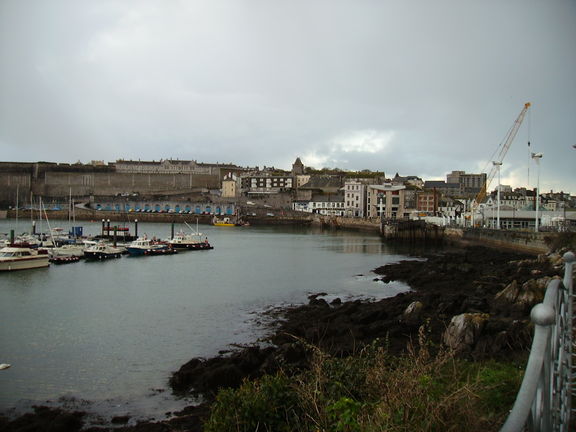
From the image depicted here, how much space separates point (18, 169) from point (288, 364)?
9540 centimetres

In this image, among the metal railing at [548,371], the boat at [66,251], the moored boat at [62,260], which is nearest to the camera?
the metal railing at [548,371]

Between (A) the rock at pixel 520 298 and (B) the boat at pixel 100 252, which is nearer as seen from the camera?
(A) the rock at pixel 520 298

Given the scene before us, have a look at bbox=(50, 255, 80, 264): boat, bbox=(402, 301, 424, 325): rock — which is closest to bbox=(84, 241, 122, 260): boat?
bbox=(50, 255, 80, 264): boat

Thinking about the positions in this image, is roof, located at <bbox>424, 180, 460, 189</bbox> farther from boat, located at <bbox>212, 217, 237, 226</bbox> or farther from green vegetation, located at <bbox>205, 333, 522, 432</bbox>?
green vegetation, located at <bbox>205, 333, 522, 432</bbox>

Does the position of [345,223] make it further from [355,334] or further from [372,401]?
[372,401]

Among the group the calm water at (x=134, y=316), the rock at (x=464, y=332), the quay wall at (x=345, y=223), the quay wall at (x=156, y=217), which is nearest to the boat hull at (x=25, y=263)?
the calm water at (x=134, y=316)

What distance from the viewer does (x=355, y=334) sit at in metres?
10.2

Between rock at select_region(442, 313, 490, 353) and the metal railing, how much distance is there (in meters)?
5.85

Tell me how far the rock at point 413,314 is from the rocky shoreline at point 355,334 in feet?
0.07

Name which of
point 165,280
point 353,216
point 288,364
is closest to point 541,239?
point 165,280

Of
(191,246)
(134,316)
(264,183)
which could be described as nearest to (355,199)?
(264,183)

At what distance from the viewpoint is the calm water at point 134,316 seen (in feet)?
28.1

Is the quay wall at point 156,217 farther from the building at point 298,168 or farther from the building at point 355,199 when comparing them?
the building at point 298,168

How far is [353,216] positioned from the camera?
65312 millimetres
